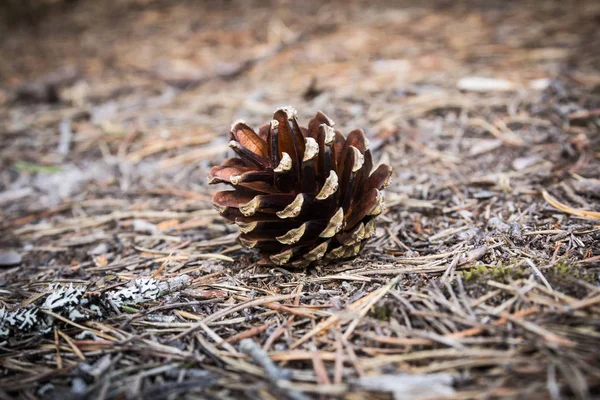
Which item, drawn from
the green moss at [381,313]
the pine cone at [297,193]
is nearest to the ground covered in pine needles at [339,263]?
the green moss at [381,313]

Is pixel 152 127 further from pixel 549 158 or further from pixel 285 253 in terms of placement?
pixel 549 158

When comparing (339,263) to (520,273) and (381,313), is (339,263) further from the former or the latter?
(520,273)

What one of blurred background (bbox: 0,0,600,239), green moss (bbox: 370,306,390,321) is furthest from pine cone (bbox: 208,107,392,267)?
blurred background (bbox: 0,0,600,239)

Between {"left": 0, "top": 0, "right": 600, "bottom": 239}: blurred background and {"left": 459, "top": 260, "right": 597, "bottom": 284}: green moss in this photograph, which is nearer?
{"left": 459, "top": 260, "right": 597, "bottom": 284}: green moss

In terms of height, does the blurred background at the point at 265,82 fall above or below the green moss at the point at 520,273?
above

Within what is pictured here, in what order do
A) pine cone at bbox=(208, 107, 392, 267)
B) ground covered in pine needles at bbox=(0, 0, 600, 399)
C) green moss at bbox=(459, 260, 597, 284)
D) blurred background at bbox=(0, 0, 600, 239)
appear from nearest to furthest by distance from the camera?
1. ground covered in pine needles at bbox=(0, 0, 600, 399)
2. green moss at bbox=(459, 260, 597, 284)
3. pine cone at bbox=(208, 107, 392, 267)
4. blurred background at bbox=(0, 0, 600, 239)

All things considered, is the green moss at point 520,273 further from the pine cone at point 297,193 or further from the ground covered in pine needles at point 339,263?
the pine cone at point 297,193

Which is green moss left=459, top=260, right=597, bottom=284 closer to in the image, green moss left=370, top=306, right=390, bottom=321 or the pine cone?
green moss left=370, top=306, right=390, bottom=321
